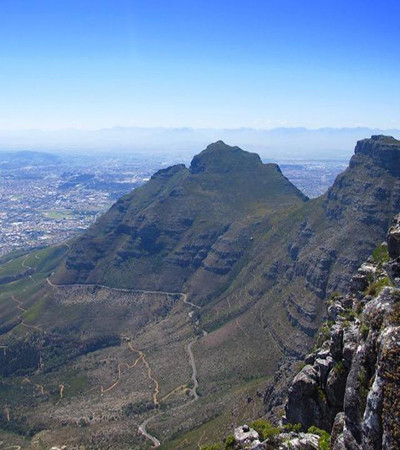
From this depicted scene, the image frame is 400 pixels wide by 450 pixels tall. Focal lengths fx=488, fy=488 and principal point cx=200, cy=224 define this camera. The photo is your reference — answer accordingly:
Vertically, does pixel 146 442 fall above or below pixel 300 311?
below

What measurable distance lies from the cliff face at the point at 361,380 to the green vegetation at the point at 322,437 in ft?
5.23

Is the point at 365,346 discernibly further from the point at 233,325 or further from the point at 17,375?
the point at 17,375

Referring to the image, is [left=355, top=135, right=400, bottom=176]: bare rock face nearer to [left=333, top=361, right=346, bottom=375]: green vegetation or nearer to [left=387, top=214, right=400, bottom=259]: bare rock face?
[left=387, top=214, right=400, bottom=259]: bare rock face

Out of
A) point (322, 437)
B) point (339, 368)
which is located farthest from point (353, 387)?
point (322, 437)

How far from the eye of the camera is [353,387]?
3219cm

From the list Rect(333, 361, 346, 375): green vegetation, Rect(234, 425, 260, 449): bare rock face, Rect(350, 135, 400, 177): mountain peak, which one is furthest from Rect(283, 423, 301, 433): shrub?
Rect(350, 135, 400, 177): mountain peak

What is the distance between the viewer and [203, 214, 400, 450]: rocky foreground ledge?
88.7ft

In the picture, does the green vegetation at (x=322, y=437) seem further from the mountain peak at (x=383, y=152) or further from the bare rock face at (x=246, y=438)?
the mountain peak at (x=383, y=152)

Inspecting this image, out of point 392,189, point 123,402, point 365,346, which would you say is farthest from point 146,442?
point 392,189

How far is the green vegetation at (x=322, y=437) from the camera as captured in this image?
1426 inches

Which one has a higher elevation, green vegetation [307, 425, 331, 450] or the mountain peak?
the mountain peak

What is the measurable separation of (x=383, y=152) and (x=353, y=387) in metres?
163

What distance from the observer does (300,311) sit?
160 metres

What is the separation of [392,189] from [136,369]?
363 ft
